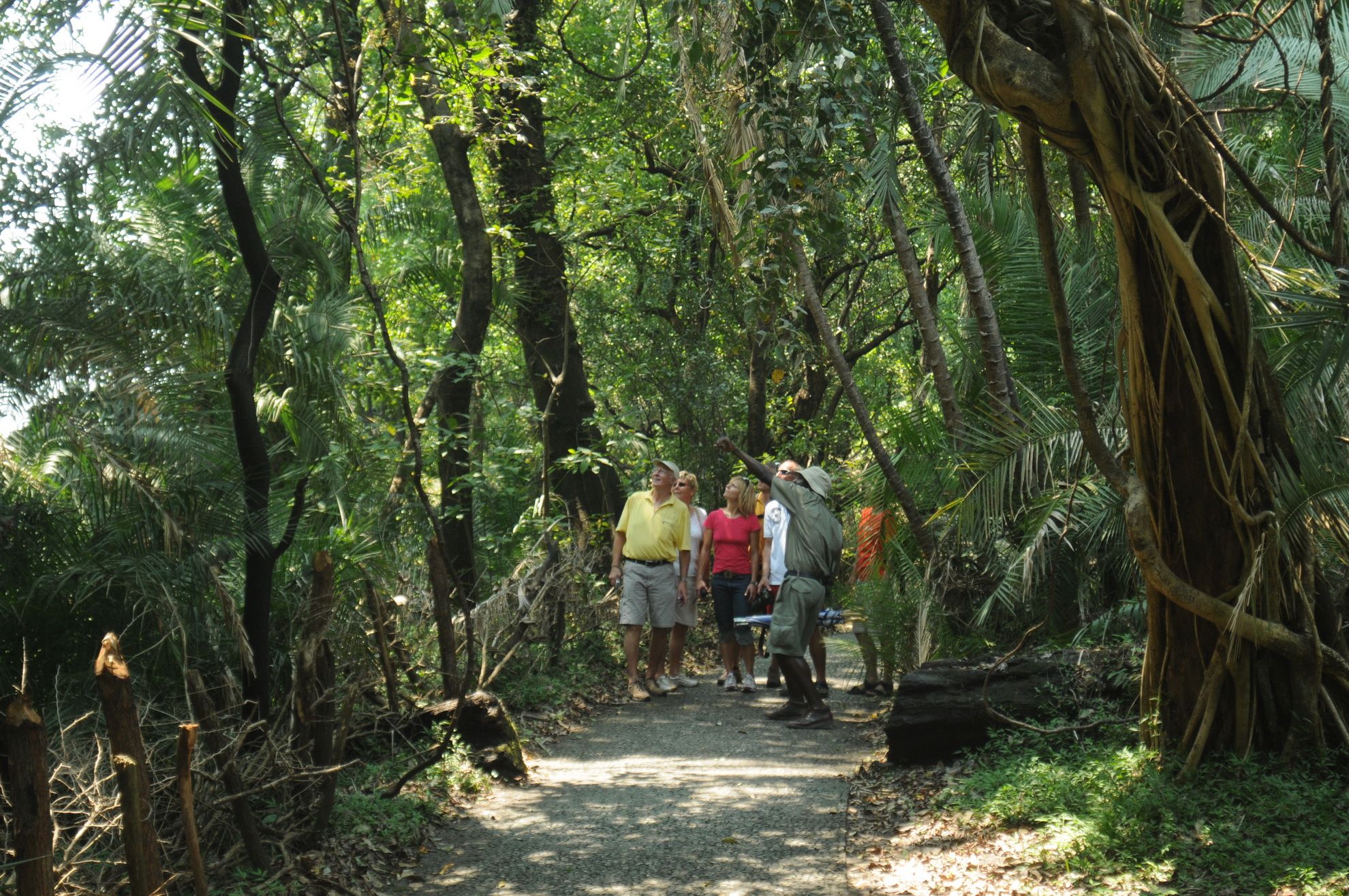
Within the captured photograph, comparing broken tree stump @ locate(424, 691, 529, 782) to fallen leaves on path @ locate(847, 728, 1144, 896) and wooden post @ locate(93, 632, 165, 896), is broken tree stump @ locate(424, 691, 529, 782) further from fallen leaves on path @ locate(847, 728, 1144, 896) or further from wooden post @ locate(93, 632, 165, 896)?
wooden post @ locate(93, 632, 165, 896)

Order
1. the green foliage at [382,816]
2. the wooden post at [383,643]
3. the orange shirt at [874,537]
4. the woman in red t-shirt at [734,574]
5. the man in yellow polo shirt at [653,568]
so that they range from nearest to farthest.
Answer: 1. the green foliage at [382,816]
2. the wooden post at [383,643]
3. the orange shirt at [874,537]
4. the man in yellow polo shirt at [653,568]
5. the woman in red t-shirt at [734,574]

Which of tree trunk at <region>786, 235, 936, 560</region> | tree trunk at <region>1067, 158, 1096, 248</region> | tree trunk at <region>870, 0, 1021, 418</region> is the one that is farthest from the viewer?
tree trunk at <region>786, 235, 936, 560</region>

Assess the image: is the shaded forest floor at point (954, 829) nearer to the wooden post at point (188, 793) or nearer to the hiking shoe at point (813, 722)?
the wooden post at point (188, 793)

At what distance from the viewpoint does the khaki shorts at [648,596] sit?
33.2ft

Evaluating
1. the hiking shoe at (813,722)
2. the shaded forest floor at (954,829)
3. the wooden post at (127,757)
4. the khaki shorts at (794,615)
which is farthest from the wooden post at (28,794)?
the hiking shoe at (813,722)

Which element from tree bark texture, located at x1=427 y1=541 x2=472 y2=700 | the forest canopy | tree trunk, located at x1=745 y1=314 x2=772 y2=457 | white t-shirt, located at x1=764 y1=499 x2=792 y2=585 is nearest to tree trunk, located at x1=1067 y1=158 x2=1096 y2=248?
the forest canopy

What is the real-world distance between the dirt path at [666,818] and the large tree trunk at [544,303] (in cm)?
439

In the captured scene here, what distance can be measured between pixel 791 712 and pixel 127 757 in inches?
233

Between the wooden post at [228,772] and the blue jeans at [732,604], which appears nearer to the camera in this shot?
the wooden post at [228,772]

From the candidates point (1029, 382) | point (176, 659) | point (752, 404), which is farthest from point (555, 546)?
point (752, 404)

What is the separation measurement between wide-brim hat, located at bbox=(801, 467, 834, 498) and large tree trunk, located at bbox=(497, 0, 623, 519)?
360 centimetres

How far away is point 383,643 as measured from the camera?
7.03 m

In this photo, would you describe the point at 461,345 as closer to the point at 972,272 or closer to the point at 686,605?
the point at 686,605

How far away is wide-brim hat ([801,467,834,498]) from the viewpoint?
8945 millimetres
